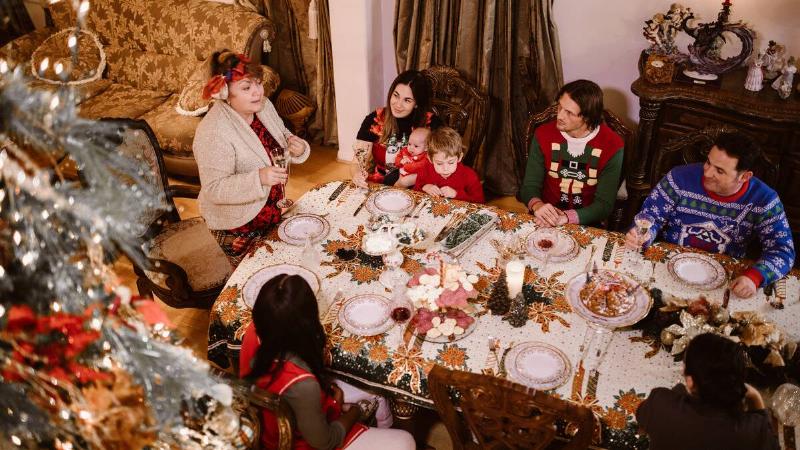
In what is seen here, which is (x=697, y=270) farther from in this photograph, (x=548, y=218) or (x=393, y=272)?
(x=393, y=272)

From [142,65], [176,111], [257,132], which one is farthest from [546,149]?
[142,65]

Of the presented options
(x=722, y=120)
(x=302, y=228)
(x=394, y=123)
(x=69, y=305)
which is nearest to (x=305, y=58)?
(x=394, y=123)

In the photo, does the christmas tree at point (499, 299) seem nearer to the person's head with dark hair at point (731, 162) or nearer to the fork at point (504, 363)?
the fork at point (504, 363)

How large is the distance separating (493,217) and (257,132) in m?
1.09

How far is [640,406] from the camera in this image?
1702mm

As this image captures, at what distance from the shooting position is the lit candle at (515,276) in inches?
82.7

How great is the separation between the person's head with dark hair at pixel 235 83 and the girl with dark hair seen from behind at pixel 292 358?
3.42ft

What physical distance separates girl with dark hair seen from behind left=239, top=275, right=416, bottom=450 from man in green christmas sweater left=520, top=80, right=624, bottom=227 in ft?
3.82

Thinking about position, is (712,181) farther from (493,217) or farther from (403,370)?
(403,370)

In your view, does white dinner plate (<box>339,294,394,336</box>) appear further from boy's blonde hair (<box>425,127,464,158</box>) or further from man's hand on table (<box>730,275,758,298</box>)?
man's hand on table (<box>730,275,758,298</box>)

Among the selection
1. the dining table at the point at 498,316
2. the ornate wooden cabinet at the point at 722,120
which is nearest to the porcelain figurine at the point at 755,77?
the ornate wooden cabinet at the point at 722,120

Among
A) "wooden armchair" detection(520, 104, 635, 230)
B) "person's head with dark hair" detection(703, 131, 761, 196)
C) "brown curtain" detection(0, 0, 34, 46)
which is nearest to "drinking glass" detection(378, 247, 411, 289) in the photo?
"wooden armchair" detection(520, 104, 635, 230)

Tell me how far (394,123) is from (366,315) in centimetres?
135

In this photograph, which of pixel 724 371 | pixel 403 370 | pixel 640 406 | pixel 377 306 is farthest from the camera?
pixel 377 306
